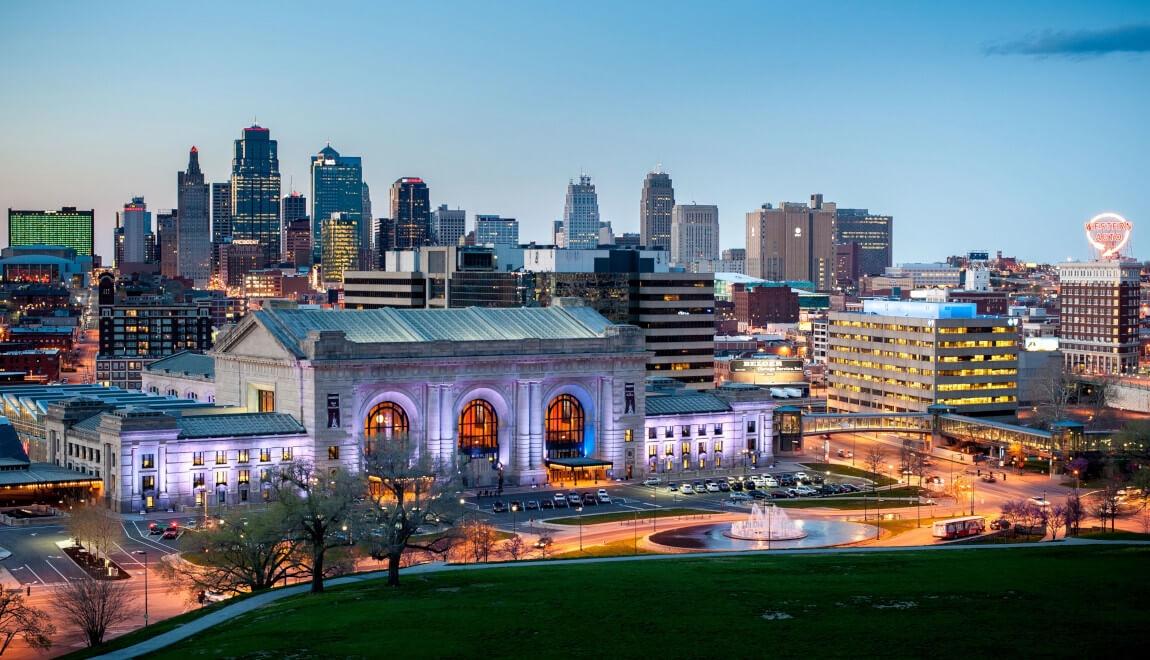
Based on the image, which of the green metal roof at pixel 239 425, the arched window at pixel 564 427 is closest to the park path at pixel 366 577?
the green metal roof at pixel 239 425

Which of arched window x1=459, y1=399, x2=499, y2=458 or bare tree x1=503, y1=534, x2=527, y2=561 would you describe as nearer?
bare tree x1=503, y1=534, x2=527, y2=561

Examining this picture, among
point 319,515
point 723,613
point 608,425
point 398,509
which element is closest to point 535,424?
point 608,425

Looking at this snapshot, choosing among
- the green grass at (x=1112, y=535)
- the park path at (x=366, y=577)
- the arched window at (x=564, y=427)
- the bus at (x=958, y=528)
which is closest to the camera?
the park path at (x=366, y=577)

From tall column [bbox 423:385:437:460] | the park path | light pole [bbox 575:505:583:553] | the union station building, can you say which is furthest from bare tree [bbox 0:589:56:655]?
tall column [bbox 423:385:437:460]

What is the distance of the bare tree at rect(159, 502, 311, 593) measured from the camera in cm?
9838

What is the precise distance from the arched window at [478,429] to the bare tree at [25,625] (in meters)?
66.4

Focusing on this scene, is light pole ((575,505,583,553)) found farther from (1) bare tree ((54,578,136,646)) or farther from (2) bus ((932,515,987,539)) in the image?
(1) bare tree ((54,578,136,646))

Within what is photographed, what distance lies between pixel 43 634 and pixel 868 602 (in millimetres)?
47047

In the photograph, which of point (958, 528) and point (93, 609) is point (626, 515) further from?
point (93, 609)

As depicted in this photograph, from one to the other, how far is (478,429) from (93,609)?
79228 millimetres

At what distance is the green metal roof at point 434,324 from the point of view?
163875 mm

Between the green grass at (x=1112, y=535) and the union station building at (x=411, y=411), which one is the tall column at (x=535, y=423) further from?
the green grass at (x=1112, y=535)

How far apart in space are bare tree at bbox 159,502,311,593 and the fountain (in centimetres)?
4305

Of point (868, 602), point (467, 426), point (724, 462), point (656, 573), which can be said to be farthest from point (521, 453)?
point (868, 602)
